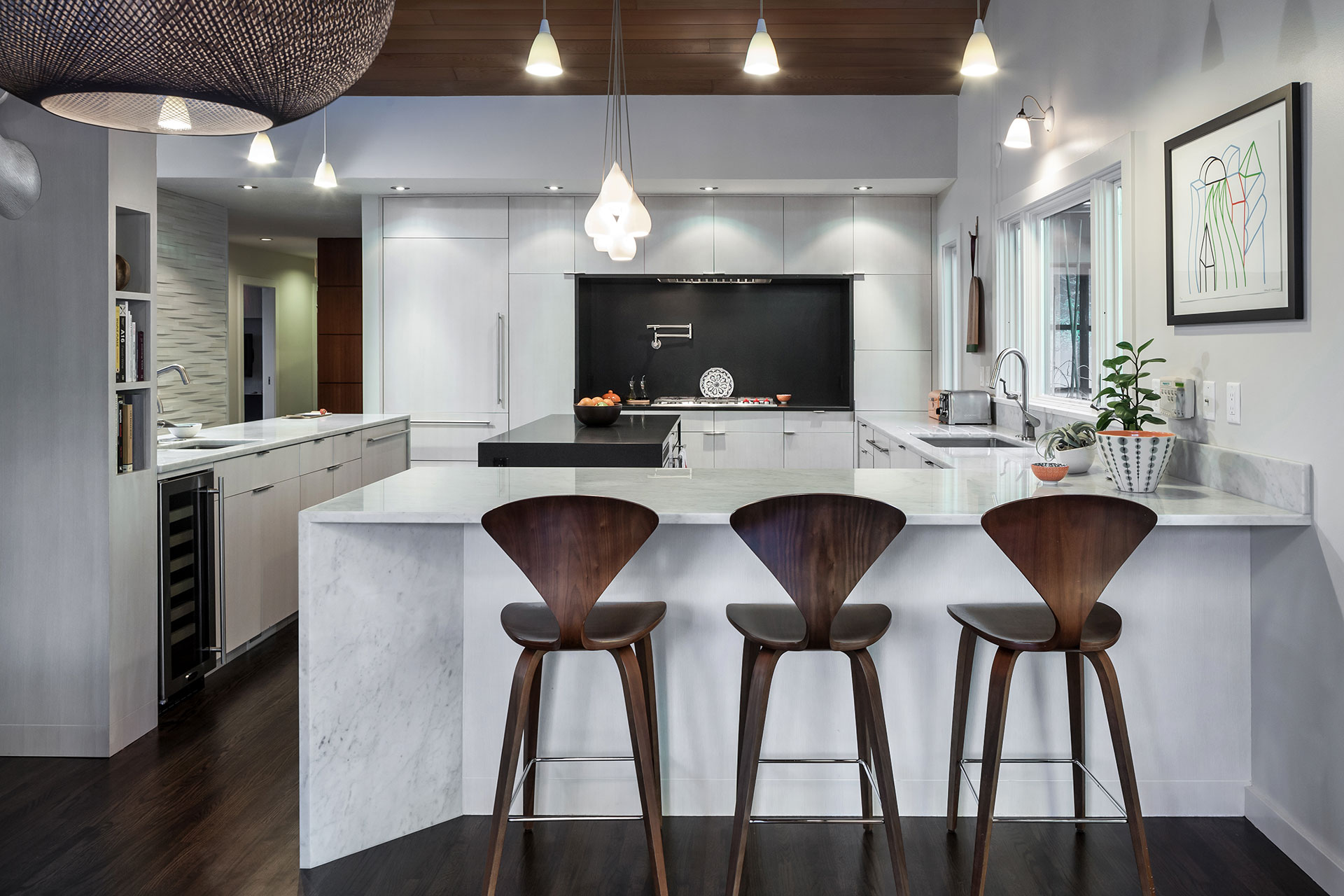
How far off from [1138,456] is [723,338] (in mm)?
4284

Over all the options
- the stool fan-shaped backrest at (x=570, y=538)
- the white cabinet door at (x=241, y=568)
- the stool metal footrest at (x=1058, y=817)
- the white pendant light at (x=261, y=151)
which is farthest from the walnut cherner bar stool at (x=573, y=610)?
the white pendant light at (x=261, y=151)

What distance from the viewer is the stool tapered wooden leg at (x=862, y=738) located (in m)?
2.06

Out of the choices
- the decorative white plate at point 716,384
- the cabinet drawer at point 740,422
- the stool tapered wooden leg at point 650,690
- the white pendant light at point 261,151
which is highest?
the white pendant light at point 261,151

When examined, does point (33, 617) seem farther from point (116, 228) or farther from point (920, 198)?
point (920, 198)

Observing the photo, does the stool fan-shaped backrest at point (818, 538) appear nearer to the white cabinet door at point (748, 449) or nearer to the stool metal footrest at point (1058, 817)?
the stool metal footrest at point (1058, 817)

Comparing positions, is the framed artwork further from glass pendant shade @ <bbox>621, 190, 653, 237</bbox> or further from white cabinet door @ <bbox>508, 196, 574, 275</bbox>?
white cabinet door @ <bbox>508, 196, 574, 275</bbox>

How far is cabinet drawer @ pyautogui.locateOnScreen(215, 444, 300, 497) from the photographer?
3461 millimetres

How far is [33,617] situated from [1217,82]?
386 centimetres

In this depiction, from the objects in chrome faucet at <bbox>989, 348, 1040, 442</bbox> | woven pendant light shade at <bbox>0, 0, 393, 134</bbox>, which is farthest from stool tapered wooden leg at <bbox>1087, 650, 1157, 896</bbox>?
chrome faucet at <bbox>989, 348, 1040, 442</bbox>

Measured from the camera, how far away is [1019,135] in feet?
12.5

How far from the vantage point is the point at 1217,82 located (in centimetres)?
247

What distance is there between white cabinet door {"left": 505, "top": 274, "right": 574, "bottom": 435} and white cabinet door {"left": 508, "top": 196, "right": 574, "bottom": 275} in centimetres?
7

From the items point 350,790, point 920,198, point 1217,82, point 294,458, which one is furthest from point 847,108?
point 350,790

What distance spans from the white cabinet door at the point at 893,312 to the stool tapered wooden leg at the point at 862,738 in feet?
12.9
